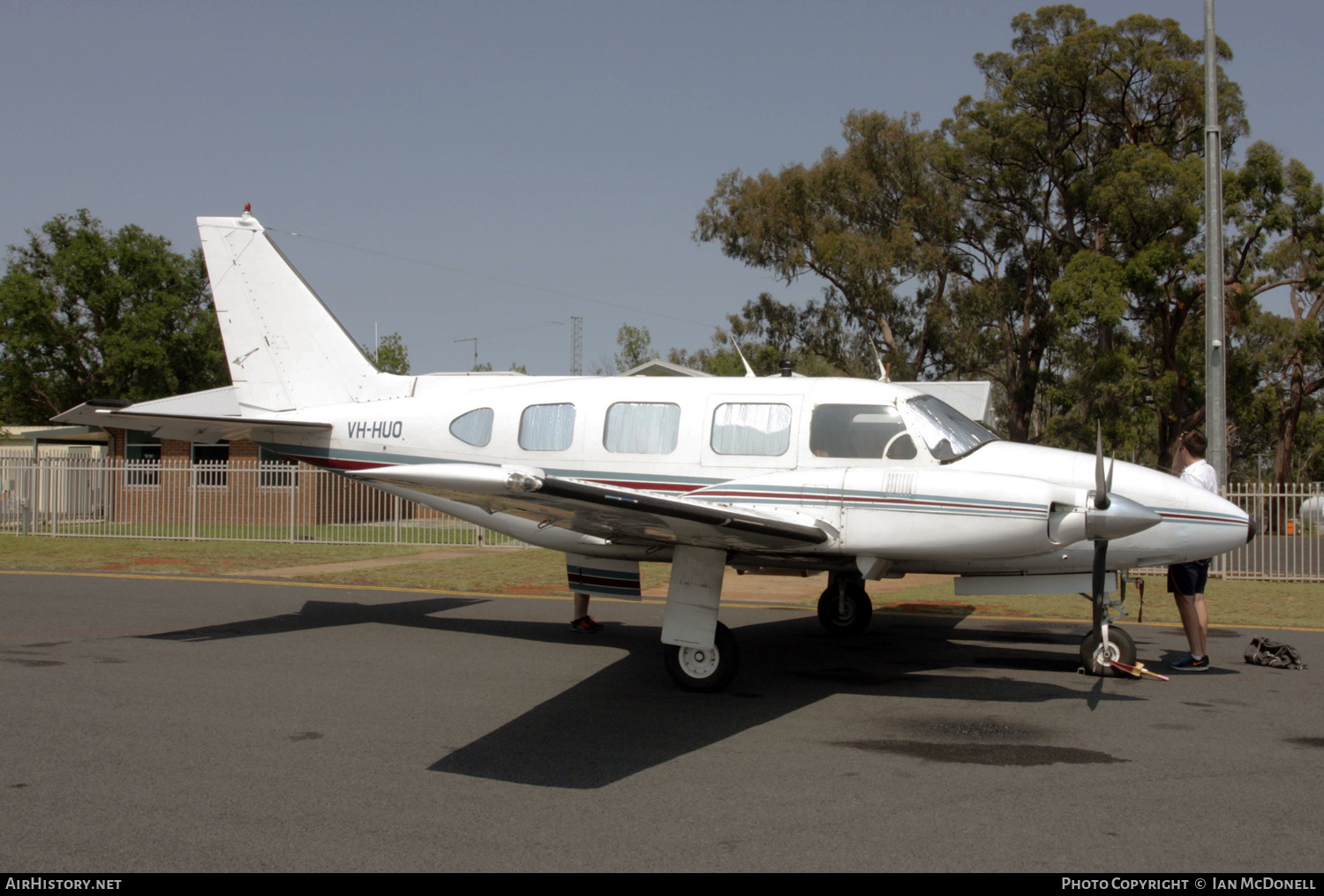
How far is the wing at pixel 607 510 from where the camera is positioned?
233 inches

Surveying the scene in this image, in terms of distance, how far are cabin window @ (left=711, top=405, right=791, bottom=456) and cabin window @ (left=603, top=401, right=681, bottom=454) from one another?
42 cm

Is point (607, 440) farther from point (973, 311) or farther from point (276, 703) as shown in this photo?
point (973, 311)

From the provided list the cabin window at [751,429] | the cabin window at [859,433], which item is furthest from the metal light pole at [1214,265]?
the cabin window at [751,429]

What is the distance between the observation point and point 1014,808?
5.12 meters

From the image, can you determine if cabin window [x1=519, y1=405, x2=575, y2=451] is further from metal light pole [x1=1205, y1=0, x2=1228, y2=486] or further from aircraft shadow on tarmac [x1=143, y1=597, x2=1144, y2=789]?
metal light pole [x1=1205, y1=0, x2=1228, y2=486]

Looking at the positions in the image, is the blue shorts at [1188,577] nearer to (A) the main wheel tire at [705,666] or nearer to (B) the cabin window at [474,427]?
(A) the main wheel tire at [705,666]

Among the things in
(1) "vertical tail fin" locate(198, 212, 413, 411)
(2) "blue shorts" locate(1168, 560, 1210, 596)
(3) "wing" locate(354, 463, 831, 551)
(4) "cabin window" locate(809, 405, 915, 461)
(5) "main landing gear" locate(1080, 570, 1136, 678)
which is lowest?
(5) "main landing gear" locate(1080, 570, 1136, 678)

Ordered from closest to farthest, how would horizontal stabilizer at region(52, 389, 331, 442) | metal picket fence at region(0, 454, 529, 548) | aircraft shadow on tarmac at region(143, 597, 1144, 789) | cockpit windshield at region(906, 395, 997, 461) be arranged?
aircraft shadow on tarmac at region(143, 597, 1144, 789), cockpit windshield at region(906, 395, 997, 461), horizontal stabilizer at region(52, 389, 331, 442), metal picket fence at region(0, 454, 529, 548)

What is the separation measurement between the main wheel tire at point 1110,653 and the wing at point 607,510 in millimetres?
2811

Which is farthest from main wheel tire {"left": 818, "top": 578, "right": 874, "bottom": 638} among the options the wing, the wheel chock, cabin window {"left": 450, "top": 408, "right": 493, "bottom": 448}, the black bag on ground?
cabin window {"left": 450, "top": 408, "right": 493, "bottom": 448}

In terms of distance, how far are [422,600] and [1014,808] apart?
9769 millimetres

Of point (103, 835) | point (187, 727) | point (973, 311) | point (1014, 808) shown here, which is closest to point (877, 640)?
point (1014, 808)

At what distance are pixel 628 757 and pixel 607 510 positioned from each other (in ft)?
5.48

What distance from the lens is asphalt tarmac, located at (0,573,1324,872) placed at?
4.56 meters
